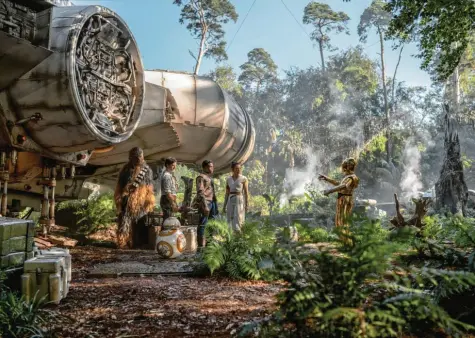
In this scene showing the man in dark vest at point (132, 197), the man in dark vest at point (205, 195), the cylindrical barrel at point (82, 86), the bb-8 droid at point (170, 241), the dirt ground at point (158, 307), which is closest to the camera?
the dirt ground at point (158, 307)

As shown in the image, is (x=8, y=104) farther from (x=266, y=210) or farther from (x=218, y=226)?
(x=266, y=210)

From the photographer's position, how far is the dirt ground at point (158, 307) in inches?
124

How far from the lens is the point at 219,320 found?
3.38 m

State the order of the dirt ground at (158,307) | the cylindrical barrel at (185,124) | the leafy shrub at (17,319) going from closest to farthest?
the leafy shrub at (17,319) < the dirt ground at (158,307) < the cylindrical barrel at (185,124)

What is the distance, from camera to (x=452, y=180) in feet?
50.9

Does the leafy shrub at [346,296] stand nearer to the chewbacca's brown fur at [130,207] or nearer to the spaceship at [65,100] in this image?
the spaceship at [65,100]

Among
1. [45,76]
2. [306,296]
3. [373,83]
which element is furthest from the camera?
[373,83]

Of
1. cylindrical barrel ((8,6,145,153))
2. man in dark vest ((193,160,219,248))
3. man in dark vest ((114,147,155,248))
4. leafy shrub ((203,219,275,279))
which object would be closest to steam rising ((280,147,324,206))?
man in dark vest ((193,160,219,248))

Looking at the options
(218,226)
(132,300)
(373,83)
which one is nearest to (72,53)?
(218,226)

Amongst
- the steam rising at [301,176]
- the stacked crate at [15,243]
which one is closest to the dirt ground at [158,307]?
the stacked crate at [15,243]

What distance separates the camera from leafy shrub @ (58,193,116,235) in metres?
11.5

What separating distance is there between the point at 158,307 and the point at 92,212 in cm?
849

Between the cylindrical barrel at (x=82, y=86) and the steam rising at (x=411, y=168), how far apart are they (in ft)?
127

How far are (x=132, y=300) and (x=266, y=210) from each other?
23.7m
